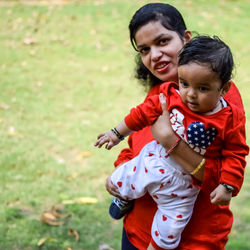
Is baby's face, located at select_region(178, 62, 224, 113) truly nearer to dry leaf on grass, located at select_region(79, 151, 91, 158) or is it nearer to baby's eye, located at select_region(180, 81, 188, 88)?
baby's eye, located at select_region(180, 81, 188, 88)

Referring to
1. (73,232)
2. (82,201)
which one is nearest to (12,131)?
(82,201)

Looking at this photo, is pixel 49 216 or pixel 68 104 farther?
pixel 68 104

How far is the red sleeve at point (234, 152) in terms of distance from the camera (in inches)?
62.4

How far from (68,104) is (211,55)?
4.56 meters

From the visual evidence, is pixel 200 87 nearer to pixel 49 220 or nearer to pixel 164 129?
pixel 164 129

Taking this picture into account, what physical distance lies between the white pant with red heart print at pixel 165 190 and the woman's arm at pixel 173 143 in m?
0.06

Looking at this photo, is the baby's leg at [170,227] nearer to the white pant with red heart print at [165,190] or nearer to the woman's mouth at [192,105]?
the white pant with red heart print at [165,190]

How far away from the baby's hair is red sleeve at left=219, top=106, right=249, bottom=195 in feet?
0.53

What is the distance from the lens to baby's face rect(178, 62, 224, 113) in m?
1.56

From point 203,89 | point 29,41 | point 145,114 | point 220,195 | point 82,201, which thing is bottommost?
point 29,41

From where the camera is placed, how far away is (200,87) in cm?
160

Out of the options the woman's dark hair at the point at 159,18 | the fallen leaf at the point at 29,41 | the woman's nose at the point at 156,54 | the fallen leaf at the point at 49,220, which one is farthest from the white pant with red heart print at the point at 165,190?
the fallen leaf at the point at 29,41

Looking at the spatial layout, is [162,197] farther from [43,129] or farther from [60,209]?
[43,129]

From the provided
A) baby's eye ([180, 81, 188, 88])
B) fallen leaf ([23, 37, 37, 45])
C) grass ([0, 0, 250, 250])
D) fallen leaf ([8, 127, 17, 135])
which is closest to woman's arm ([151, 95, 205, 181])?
baby's eye ([180, 81, 188, 88])
